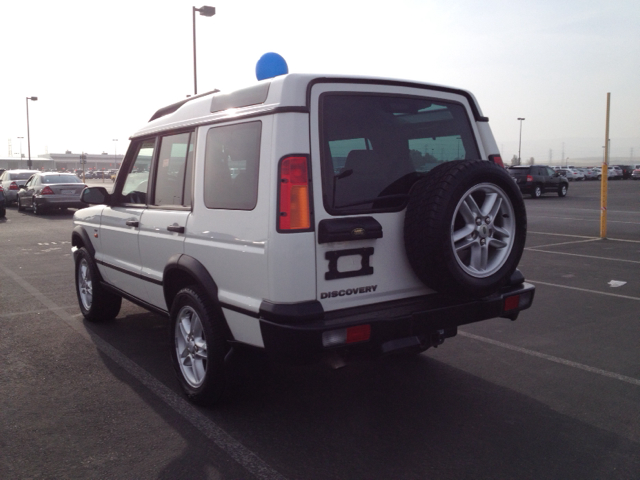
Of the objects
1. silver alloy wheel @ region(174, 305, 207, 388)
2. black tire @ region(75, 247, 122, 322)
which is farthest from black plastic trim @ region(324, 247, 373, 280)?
black tire @ region(75, 247, 122, 322)

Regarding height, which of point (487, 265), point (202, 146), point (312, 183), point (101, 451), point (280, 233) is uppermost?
Answer: point (202, 146)

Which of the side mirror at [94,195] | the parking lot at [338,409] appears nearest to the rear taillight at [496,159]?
the parking lot at [338,409]

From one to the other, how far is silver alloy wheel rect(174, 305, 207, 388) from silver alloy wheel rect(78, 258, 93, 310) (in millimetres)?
2363

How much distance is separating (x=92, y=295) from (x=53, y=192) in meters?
15.9

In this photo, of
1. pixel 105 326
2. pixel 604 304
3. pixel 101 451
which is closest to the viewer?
pixel 101 451

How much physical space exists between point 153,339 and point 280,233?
2.87 m

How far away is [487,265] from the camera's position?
11.5 feet

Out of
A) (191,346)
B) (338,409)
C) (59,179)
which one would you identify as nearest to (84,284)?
(191,346)

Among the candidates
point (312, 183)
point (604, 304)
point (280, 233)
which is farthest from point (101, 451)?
point (604, 304)

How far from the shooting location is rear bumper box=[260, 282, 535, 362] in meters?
2.98

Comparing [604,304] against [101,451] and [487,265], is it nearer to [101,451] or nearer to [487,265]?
[487,265]

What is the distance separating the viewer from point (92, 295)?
5.75 m

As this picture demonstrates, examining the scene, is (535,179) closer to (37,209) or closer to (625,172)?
(37,209)

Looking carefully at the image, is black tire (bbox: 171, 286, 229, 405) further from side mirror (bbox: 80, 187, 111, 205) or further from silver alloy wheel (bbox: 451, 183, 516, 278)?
side mirror (bbox: 80, 187, 111, 205)
